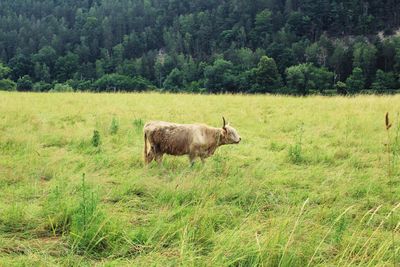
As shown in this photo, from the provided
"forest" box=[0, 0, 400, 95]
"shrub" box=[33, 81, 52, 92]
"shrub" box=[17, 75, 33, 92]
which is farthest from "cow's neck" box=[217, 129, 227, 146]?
"shrub" box=[17, 75, 33, 92]

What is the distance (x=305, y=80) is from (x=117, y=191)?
6494 centimetres

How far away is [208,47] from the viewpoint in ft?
340

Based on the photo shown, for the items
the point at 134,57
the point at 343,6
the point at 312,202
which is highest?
the point at 343,6

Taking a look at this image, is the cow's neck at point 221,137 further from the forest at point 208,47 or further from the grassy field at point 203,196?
the forest at point 208,47

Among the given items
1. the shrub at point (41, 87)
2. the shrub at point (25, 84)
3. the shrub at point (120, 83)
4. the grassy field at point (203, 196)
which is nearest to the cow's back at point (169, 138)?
the grassy field at point (203, 196)

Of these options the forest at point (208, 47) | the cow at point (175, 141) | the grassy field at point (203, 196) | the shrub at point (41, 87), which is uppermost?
the forest at point (208, 47)

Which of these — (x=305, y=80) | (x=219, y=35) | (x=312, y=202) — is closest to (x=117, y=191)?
(x=312, y=202)

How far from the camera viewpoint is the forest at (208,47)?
7200 cm

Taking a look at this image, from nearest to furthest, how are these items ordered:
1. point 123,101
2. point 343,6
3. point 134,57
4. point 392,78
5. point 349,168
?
point 349,168
point 123,101
point 392,78
point 343,6
point 134,57

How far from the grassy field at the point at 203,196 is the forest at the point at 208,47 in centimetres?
5537

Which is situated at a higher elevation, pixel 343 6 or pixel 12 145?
pixel 343 6

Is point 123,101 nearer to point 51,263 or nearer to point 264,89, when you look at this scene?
point 51,263

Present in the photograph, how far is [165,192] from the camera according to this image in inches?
234

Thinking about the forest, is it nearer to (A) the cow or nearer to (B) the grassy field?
(B) the grassy field
